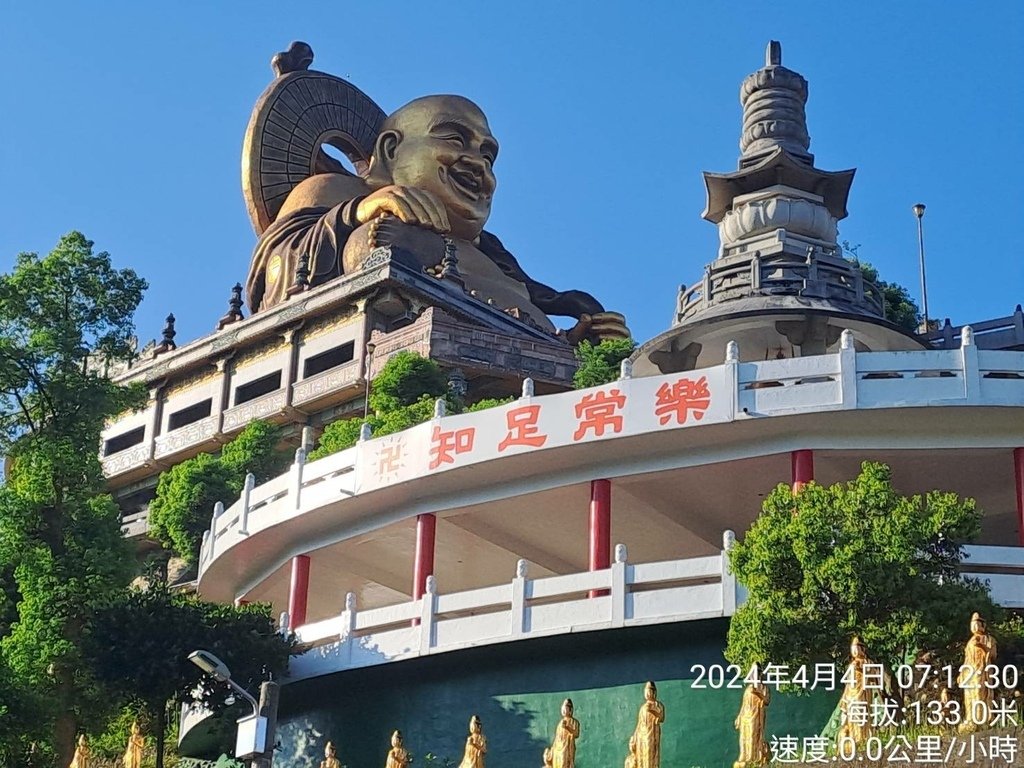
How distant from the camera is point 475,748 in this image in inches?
785

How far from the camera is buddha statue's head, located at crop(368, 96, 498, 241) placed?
47938 mm

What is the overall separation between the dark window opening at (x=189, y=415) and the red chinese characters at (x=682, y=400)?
2539 cm

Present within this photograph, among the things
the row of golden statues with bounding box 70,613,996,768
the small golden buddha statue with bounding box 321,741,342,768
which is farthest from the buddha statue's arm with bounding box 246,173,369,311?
the row of golden statues with bounding box 70,613,996,768

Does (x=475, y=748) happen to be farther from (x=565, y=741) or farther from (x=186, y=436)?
(x=186, y=436)

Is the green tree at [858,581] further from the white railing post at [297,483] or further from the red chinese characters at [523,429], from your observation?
the white railing post at [297,483]

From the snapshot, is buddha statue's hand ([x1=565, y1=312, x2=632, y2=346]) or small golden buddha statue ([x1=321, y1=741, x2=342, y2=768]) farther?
buddha statue's hand ([x1=565, y1=312, x2=632, y2=346])

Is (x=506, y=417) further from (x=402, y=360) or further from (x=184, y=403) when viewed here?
(x=184, y=403)

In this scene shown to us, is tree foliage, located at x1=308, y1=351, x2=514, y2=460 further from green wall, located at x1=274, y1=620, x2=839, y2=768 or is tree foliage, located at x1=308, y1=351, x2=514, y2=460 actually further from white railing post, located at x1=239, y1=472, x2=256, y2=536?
green wall, located at x1=274, y1=620, x2=839, y2=768

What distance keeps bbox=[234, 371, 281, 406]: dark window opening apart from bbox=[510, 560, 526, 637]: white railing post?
2392 centimetres

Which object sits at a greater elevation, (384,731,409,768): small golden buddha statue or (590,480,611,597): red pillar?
(590,480,611,597): red pillar

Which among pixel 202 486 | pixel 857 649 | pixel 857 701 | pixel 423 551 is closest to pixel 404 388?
pixel 202 486

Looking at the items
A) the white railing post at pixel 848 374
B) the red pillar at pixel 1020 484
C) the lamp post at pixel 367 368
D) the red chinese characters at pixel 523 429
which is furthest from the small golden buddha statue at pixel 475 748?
the lamp post at pixel 367 368

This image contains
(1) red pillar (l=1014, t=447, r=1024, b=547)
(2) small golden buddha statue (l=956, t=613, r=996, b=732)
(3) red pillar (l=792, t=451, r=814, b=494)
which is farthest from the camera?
(3) red pillar (l=792, t=451, r=814, b=494)

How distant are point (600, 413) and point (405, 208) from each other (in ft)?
80.4
